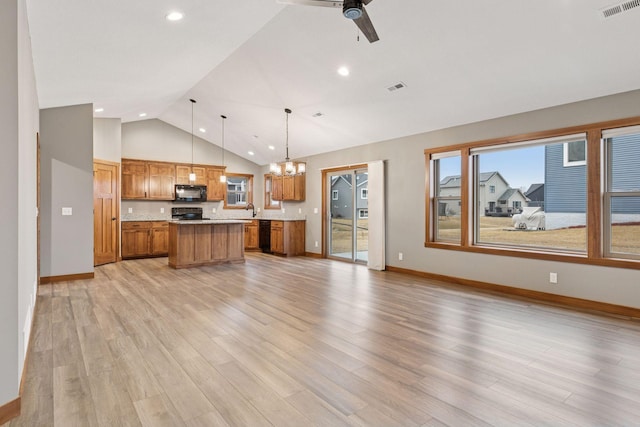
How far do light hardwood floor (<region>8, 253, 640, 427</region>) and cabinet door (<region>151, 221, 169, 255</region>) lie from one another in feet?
11.9

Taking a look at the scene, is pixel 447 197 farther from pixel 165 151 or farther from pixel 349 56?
pixel 165 151

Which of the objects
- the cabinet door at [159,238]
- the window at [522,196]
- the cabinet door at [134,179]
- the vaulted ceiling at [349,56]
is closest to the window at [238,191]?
the cabinet door at [159,238]

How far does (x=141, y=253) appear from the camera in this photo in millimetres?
8289

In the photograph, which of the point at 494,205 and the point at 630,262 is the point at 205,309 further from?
the point at 630,262

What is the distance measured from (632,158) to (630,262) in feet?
3.98

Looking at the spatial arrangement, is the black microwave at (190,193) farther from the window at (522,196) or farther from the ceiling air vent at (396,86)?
the window at (522,196)

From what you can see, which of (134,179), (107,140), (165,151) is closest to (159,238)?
(134,179)

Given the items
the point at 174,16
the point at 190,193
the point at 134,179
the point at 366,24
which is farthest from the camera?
the point at 190,193

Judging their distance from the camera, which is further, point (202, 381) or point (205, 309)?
point (205, 309)

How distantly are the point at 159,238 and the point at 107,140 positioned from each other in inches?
98.9

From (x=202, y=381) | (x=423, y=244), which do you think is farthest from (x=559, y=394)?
(x=423, y=244)

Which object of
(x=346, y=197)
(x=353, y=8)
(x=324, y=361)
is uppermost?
(x=353, y=8)

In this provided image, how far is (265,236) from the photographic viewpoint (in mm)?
9586

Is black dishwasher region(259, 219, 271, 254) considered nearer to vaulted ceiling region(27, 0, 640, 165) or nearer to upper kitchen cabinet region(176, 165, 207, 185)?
upper kitchen cabinet region(176, 165, 207, 185)
